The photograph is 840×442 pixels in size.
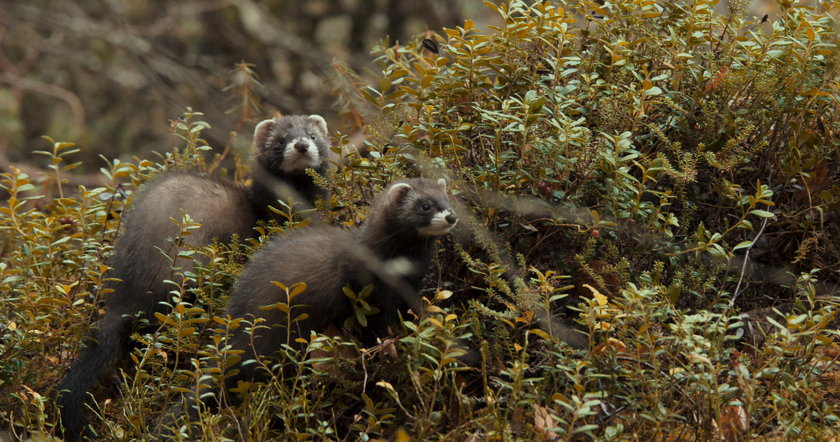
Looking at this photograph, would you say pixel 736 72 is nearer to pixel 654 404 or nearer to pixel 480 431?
pixel 654 404

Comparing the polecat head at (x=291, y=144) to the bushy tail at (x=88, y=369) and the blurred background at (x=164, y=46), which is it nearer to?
the bushy tail at (x=88, y=369)

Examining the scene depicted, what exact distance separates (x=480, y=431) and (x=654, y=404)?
61 centimetres

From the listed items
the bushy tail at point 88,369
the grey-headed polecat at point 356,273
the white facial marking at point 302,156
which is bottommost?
the bushy tail at point 88,369

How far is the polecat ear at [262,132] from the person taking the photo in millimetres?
5312

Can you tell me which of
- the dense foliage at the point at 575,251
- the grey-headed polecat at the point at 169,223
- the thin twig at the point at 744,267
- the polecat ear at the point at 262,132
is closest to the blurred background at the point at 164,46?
the polecat ear at the point at 262,132

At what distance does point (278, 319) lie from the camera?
11.8ft

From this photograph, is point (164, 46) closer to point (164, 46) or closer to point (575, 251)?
point (164, 46)

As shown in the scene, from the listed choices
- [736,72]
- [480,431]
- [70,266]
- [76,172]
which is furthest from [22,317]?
[76,172]

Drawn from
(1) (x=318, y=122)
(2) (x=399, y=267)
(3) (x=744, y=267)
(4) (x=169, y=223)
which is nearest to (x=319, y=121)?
(1) (x=318, y=122)

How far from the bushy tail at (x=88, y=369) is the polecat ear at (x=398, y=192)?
1.35m

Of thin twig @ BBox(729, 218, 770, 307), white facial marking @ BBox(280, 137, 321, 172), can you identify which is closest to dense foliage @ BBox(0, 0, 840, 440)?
thin twig @ BBox(729, 218, 770, 307)

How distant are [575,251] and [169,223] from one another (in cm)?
196

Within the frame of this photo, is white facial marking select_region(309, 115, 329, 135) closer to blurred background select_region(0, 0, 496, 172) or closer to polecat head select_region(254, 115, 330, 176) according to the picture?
polecat head select_region(254, 115, 330, 176)

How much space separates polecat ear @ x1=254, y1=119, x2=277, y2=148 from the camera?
5.31 m
